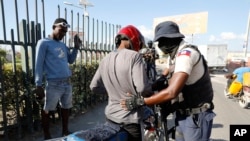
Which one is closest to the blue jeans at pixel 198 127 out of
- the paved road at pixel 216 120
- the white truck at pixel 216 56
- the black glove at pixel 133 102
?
the black glove at pixel 133 102

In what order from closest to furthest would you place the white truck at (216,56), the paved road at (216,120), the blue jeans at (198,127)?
1. the blue jeans at (198,127)
2. the paved road at (216,120)
3. the white truck at (216,56)

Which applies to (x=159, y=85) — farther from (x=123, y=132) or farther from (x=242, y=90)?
(x=242, y=90)

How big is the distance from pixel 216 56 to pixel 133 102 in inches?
953

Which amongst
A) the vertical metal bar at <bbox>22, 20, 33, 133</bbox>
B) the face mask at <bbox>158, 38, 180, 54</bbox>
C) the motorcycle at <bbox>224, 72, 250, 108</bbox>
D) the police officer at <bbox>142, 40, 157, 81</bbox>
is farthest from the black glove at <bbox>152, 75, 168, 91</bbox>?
the motorcycle at <bbox>224, 72, 250, 108</bbox>

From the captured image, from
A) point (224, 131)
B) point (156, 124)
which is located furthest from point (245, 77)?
point (156, 124)

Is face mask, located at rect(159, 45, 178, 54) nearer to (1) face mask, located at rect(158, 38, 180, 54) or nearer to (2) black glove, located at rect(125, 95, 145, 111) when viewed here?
(1) face mask, located at rect(158, 38, 180, 54)

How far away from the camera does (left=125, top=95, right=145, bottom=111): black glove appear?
217 cm

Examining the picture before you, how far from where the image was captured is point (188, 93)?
2.36 m

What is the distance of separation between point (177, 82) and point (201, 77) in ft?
1.10

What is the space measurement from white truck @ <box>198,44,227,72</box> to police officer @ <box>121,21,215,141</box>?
75.6 feet

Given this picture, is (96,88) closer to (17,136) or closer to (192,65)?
(192,65)

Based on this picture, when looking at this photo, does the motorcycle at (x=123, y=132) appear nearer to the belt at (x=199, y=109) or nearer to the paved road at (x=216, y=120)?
the belt at (x=199, y=109)

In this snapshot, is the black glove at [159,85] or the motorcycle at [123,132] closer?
the motorcycle at [123,132]

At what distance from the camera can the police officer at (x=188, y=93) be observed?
7.12 ft
